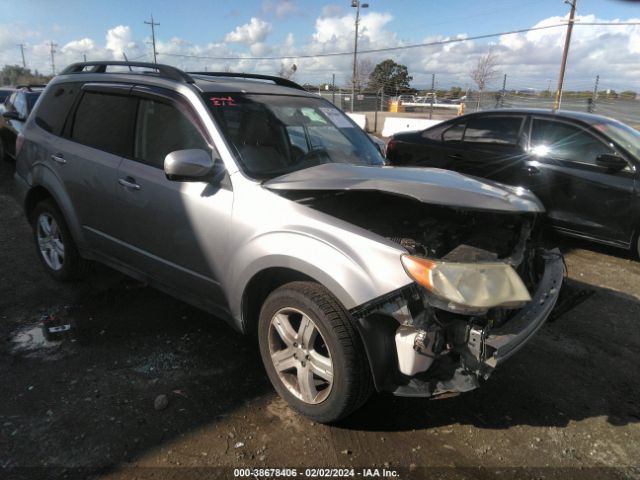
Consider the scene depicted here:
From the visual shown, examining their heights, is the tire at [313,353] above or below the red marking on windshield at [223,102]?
below

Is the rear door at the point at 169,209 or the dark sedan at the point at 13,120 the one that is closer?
the rear door at the point at 169,209

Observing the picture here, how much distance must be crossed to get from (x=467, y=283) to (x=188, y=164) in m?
1.65

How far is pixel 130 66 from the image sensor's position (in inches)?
155

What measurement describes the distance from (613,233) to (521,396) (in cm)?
326

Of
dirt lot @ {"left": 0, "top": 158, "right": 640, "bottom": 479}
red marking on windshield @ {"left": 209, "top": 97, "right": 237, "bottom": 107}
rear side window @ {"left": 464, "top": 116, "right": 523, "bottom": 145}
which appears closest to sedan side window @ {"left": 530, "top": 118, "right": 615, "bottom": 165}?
rear side window @ {"left": 464, "top": 116, "right": 523, "bottom": 145}

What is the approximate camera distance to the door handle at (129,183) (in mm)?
3299

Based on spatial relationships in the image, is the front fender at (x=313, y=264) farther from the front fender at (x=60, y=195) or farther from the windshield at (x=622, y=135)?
the windshield at (x=622, y=135)

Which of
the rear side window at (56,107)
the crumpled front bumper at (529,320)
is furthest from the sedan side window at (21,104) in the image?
the crumpled front bumper at (529,320)

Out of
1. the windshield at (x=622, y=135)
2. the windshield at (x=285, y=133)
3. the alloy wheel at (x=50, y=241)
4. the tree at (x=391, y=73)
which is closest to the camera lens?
the windshield at (x=285, y=133)

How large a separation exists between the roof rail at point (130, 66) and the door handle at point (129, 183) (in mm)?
770

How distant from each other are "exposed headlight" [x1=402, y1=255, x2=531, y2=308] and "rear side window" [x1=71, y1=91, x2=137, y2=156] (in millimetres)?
2384

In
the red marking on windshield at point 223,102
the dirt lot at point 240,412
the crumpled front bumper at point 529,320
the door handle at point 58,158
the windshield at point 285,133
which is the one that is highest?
the red marking on windshield at point 223,102

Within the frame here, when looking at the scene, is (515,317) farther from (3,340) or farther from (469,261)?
Answer: (3,340)

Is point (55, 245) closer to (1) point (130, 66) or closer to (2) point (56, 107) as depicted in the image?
(2) point (56, 107)
